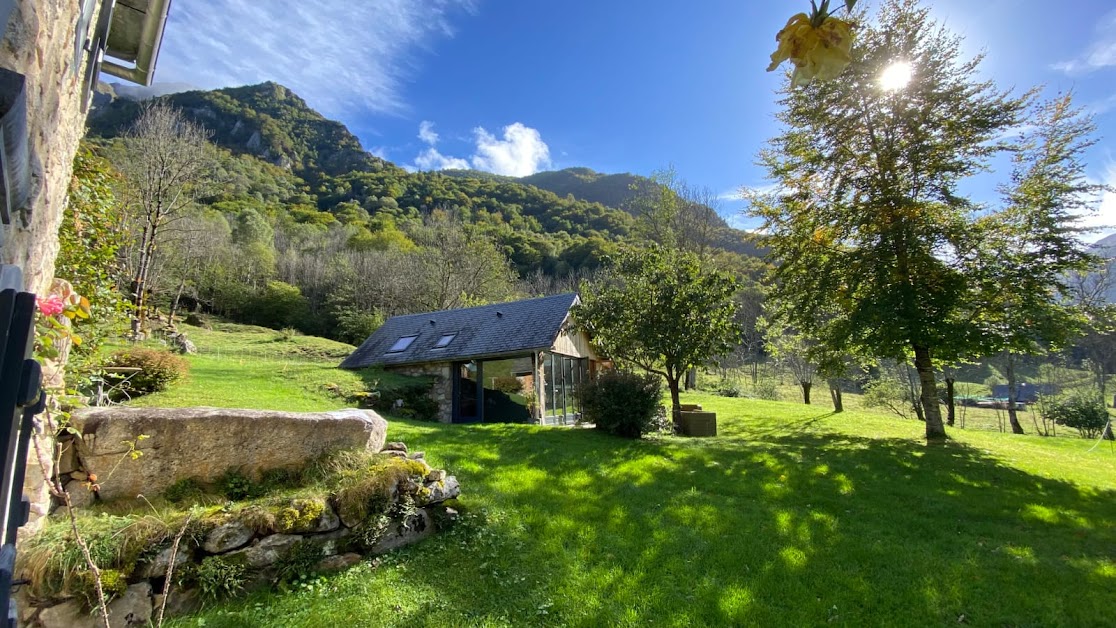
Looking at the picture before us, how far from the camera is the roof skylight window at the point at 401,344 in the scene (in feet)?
54.1

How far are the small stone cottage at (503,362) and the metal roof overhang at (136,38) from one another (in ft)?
32.2

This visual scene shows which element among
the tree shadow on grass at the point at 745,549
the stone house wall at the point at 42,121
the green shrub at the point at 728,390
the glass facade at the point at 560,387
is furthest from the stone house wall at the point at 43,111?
the green shrub at the point at 728,390

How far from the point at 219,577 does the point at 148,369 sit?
Answer: 6.47m

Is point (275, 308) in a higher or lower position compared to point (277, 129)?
lower

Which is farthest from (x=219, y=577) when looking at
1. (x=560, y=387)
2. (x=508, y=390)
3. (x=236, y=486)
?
(x=560, y=387)

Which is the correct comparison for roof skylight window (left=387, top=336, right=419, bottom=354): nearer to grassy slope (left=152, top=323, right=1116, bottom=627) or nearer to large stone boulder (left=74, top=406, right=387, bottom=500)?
grassy slope (left=152, top=323, right=1116, bottom=627)

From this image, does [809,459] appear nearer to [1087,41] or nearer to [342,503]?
[1087,41]

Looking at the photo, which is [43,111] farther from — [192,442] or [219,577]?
[219,577]

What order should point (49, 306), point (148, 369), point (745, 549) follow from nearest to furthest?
point (49, 306)
point (745, 549)
point (148, 369)

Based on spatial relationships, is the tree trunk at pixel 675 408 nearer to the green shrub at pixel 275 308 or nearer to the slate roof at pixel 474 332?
the slate roof at pixel 474 332

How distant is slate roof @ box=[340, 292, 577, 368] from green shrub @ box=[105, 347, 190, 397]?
6839 mm

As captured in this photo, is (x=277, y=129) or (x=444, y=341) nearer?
(x=444, y=341)

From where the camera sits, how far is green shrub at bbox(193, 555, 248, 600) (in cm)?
384

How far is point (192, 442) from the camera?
4.64 meters
